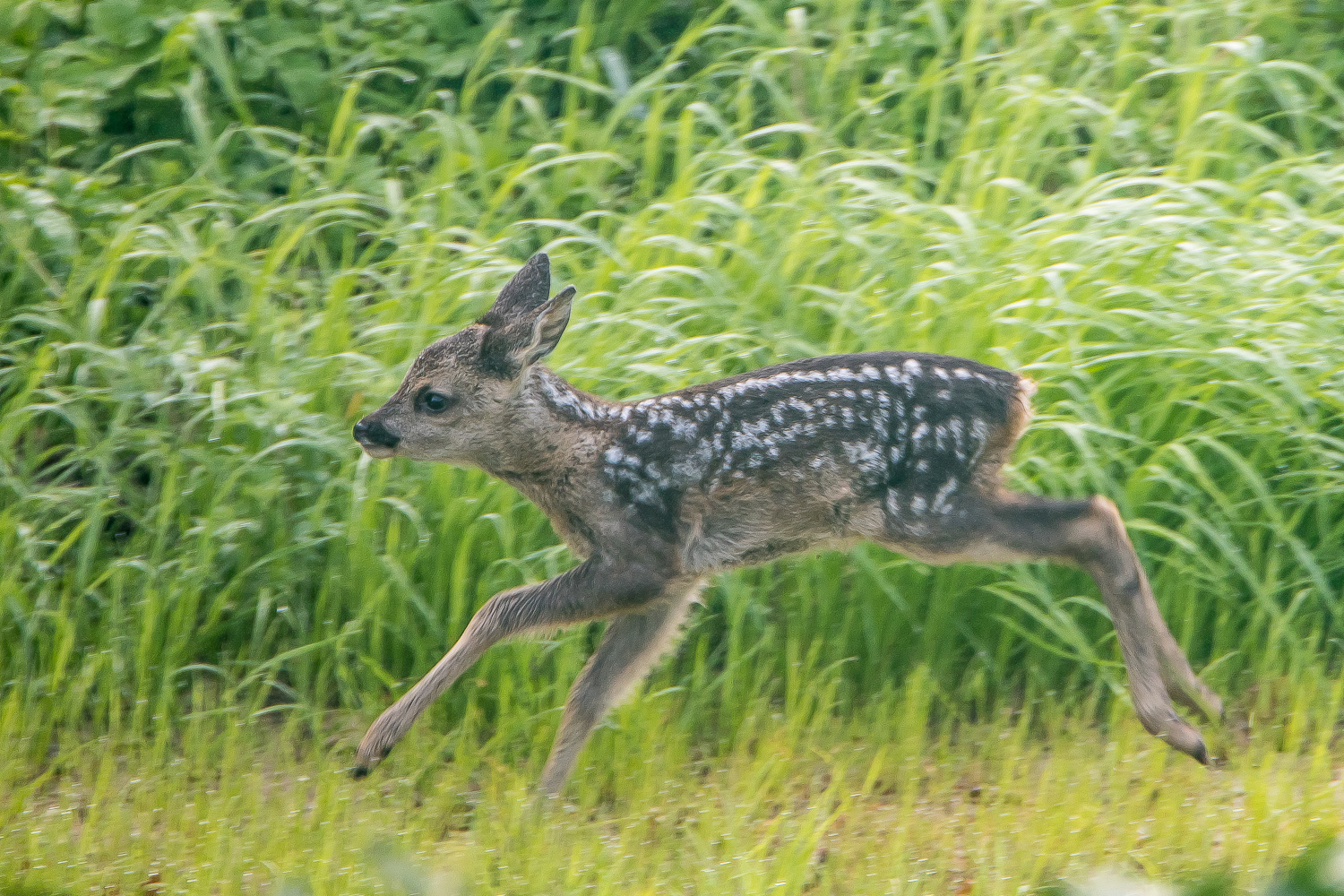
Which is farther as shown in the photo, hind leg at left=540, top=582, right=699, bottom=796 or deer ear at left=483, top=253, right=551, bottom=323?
deer ear at left=483, top=253, right=551, bottom=323

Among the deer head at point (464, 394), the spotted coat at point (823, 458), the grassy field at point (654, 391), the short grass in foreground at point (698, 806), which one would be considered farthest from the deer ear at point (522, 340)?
the short grass in foreground at point (698, 806)

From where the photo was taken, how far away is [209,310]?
241 inches

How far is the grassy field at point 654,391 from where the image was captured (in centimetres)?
426

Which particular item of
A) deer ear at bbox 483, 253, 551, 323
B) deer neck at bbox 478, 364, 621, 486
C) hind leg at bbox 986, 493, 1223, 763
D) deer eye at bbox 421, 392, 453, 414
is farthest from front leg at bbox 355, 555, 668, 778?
hind leg at bbox 986, 493, 1223, 763

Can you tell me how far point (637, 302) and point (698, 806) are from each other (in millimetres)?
2136

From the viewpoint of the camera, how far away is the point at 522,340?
447cm

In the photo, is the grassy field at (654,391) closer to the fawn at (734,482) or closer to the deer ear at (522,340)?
the fawn at (734,482)

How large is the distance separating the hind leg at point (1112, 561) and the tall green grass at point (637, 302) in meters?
0.28

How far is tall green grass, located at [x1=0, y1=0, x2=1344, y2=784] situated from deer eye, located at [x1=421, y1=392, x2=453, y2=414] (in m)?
0.64

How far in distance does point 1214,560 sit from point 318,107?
4.46 metres

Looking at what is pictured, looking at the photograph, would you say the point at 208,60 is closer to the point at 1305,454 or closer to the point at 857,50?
the point at 857,50

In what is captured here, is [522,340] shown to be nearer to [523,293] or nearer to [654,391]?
[523,293]

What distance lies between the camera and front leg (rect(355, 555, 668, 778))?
14.3ft

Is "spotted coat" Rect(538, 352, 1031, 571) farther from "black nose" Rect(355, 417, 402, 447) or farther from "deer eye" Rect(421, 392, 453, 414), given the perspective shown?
"black nose" Rect(355, 417, 402, 447)
